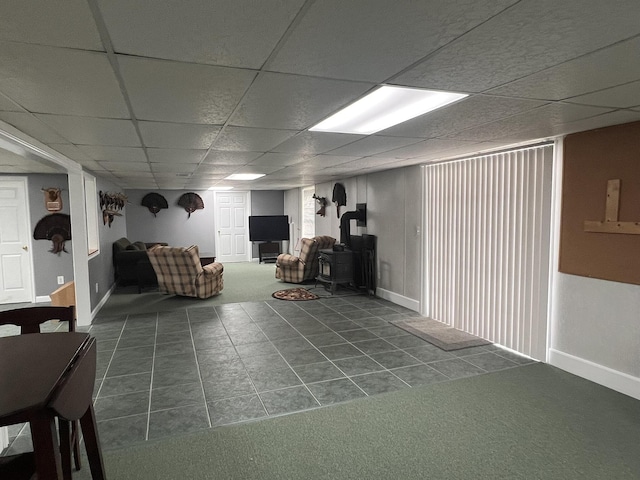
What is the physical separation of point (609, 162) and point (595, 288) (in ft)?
3.30

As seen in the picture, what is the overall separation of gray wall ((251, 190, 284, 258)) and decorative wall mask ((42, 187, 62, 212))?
548 centimetres

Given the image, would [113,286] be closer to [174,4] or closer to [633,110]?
[174,4]

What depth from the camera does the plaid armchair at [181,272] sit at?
5922 mm

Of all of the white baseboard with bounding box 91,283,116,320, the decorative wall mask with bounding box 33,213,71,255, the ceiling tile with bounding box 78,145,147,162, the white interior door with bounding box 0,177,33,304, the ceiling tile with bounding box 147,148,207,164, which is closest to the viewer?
the ceiling tile with bounding box 78,145,147,162

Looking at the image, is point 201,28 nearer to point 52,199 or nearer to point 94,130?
point 94,130

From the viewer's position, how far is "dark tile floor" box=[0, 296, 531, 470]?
2.69m

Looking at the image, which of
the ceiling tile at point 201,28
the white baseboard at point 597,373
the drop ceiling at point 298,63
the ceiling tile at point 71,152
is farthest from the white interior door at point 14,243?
the white baseboard at point 597,373

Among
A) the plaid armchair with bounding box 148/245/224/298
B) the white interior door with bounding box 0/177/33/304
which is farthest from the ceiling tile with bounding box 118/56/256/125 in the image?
the white interior door with bounding box 0/177/33/304

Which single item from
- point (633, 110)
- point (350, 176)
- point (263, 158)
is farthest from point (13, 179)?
point (633, 110)

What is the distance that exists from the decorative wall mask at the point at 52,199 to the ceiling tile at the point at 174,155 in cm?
235

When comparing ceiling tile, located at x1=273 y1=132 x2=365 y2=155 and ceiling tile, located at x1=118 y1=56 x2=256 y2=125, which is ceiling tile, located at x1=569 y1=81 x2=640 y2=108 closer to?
ceiling tile, located at x1=273 y1=132 x2=365 y2=155

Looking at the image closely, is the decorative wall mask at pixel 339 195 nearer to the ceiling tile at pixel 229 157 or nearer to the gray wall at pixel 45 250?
the ceiling tile at pixel 229 157

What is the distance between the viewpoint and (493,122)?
8.84ft

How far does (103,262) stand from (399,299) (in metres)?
4.70
